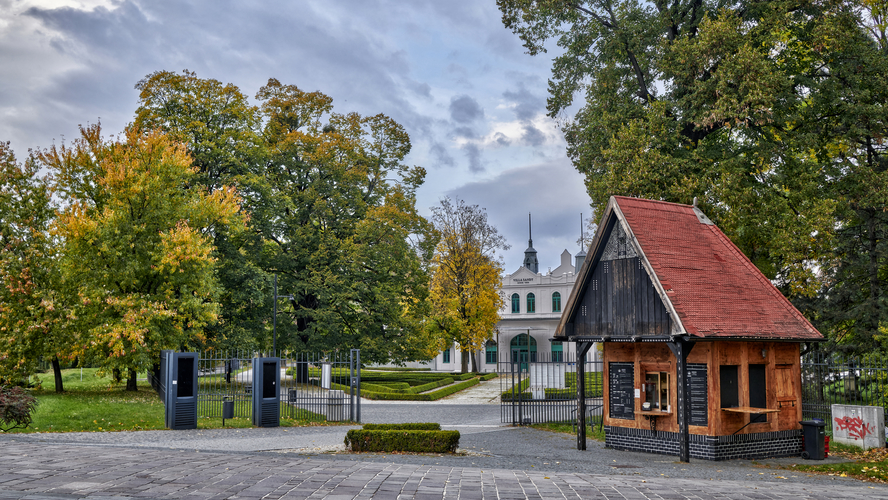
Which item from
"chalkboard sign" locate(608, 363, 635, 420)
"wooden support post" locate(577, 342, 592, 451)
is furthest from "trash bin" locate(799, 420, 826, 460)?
"wooden support post" locate(577, 342, 592, 451)

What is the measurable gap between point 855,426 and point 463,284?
113 ft

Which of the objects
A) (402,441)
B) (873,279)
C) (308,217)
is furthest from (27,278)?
(873,279)

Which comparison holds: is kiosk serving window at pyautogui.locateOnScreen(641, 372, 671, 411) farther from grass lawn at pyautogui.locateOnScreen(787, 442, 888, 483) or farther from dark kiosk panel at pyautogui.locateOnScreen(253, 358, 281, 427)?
dark kiosk panel at pyautogui.locateOnScreen(253, 358, 281, 427)

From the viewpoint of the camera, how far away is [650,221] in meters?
17.6

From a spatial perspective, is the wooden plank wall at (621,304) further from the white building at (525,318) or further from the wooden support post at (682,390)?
the white building at (525,318)

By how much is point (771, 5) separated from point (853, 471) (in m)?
17.4

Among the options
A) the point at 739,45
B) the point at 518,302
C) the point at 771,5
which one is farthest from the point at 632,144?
the point at 518,302

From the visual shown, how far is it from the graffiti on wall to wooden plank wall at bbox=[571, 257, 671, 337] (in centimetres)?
593

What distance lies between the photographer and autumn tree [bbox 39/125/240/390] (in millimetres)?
24844

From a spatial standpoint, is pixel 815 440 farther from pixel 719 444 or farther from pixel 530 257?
pixel 530 257

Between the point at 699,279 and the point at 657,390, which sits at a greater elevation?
the point at 699,279

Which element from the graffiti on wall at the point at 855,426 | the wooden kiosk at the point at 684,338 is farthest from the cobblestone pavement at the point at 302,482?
the graffiti on wall at the point at 855,426

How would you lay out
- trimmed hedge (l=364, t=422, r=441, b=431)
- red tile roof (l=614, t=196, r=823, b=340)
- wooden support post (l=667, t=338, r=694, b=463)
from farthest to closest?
1. trimmed hedge (l=364, t=422, r=441, b=431)
2. red tile roof (l=614, t=196, r=823, b=340)
3. wooden support post (l=667, t=338, r=694, b=463)

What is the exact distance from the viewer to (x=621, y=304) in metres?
16.9
